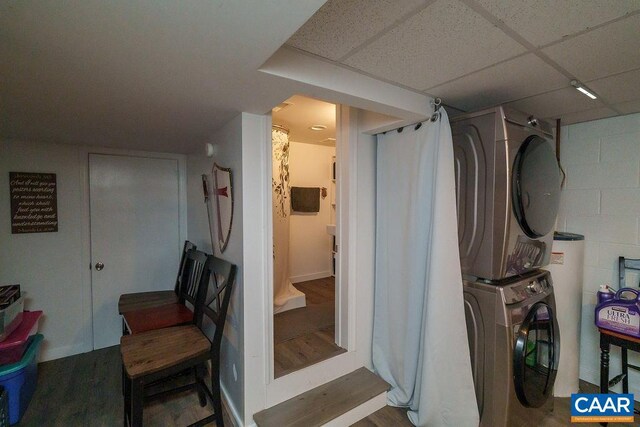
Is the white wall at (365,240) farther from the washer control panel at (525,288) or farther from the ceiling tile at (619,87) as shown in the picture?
the ceiling tile at (619,87)

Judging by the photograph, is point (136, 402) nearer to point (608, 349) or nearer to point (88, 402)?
point (88, 402)

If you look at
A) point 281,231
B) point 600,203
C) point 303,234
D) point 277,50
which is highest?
point 277,50

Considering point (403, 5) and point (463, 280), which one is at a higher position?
point (403, 5)

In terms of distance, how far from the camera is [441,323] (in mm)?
1593

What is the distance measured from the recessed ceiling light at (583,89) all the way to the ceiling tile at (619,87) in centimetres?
2

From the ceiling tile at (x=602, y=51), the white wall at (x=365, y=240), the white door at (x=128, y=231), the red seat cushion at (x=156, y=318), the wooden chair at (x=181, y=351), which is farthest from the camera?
the white door at (x=128, y=231)

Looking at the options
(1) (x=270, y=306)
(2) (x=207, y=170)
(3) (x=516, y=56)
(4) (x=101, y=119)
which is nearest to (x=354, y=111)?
(3) (x=516, y=56)

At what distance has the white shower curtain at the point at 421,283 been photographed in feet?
5.18

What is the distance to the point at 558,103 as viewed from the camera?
1.76m

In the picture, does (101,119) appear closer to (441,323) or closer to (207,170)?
(207,170)

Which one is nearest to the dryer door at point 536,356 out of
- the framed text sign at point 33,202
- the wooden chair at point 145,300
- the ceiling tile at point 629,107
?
the ceiling tile at point 629,107

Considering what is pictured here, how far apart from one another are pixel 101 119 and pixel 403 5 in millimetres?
1888
